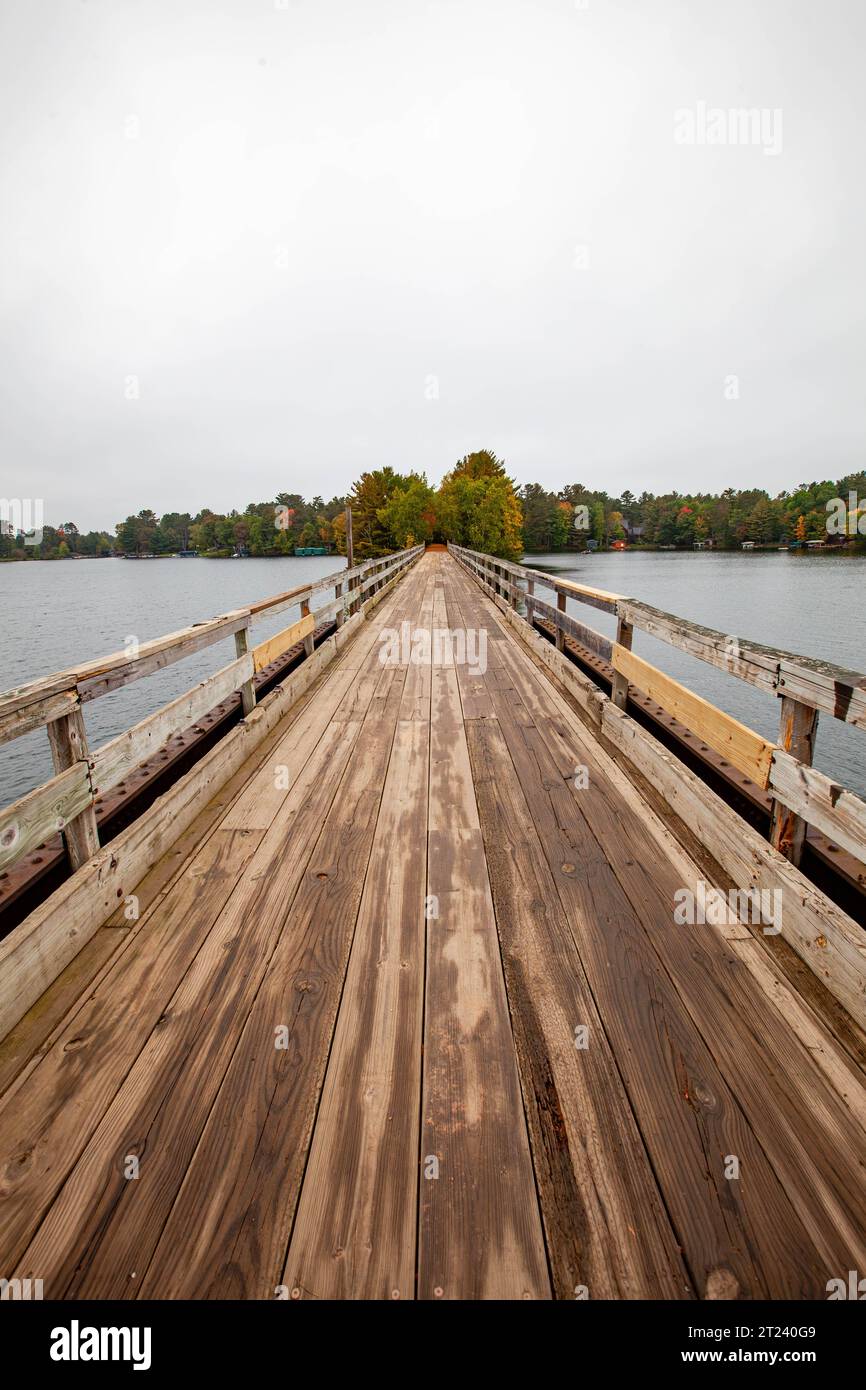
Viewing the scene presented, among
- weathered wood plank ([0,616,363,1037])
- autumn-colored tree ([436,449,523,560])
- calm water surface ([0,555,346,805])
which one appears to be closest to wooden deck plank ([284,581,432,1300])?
weathered wood plank ([0,616,363,1037])

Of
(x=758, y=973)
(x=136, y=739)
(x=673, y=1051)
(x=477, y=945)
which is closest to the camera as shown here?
(x=673, y=1051)

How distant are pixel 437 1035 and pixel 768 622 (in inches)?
1136

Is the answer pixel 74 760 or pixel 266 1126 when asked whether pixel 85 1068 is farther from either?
pixel 74 760

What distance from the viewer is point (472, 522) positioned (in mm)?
51625

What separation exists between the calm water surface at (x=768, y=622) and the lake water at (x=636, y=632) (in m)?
0.05

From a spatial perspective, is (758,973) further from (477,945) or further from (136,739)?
(136,739)

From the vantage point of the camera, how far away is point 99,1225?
1353 mm

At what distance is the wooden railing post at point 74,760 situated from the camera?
2.24m

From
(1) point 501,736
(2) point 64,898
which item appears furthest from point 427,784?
(2) point 64,898

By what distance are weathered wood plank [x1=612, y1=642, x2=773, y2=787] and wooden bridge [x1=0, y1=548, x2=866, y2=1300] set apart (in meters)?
0.03

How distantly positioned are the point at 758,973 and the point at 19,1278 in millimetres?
2289

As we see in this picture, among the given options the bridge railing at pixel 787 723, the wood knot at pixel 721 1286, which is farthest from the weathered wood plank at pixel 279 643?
the wood knot at pixel 721 1286

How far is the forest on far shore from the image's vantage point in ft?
176

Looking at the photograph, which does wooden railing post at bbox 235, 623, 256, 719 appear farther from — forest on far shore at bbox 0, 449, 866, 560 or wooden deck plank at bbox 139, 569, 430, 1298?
forest on far shore at bbox 0, 449, 866, 560
